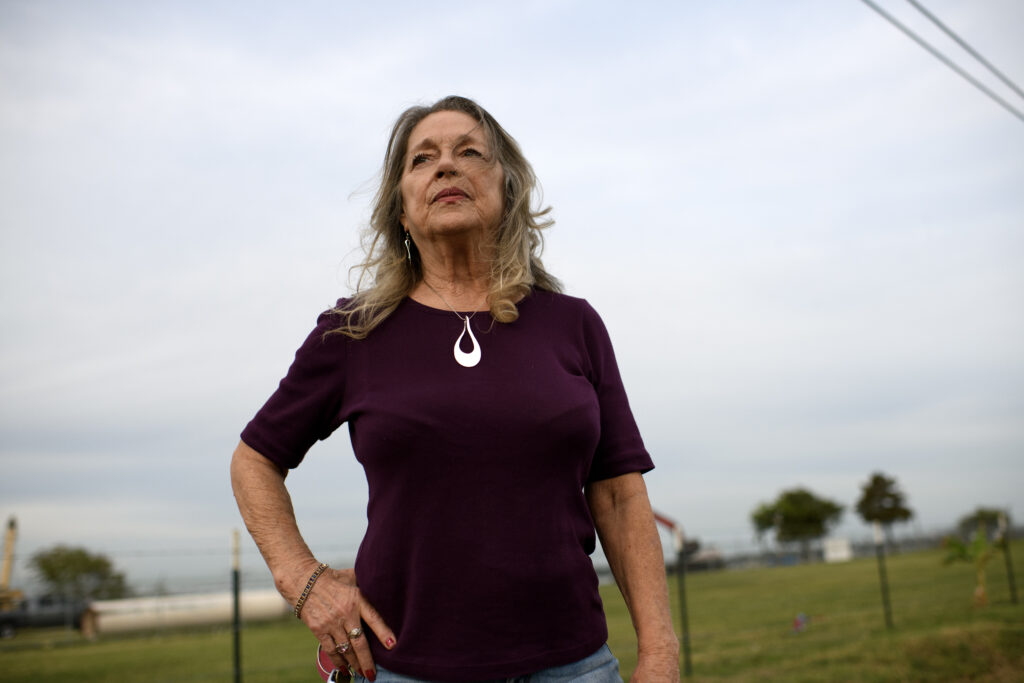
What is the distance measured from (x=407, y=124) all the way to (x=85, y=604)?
11481mm

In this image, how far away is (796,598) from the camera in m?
20.2

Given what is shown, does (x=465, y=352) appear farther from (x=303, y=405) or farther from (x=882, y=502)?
(x=882, y=502)

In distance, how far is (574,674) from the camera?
5.24 feet

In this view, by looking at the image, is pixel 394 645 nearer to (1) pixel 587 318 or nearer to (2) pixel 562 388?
(2) pixel 562 388

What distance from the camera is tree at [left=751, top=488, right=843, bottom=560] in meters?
75.9

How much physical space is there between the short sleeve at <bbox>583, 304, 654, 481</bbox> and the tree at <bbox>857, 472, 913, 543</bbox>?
71.5 m

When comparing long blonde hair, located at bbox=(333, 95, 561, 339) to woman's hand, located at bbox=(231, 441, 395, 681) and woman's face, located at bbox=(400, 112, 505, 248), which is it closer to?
woman's face, located at bbox=(400, 112, 505, 248)

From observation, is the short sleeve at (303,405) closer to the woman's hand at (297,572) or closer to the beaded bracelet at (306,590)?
the woman's hand at (297,572)

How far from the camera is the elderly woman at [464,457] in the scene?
62.2 inches

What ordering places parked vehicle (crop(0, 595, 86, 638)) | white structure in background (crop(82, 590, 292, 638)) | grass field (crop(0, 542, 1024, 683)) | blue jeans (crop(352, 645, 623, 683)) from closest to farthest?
1. blue jeans (crop(352, 645, 623, 683))
2. grass field (crop(0, 542, 1024, 683))
3. parked vehicle (crop(0, 595, 86, 638))
4. white structure in background (crop(82, 590, 292, 638))

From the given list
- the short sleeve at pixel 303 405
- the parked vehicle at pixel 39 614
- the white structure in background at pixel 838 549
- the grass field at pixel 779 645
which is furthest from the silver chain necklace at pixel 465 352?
A: the white structure in background at pixel 838 549

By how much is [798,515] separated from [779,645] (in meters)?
71.0

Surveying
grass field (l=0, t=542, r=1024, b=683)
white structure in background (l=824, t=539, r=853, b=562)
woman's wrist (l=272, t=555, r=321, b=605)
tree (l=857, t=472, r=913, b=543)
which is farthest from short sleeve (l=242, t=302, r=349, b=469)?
tree (l=857, t=472, r=913, b=543)

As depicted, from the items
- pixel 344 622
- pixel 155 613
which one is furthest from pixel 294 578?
pixel 155 613
